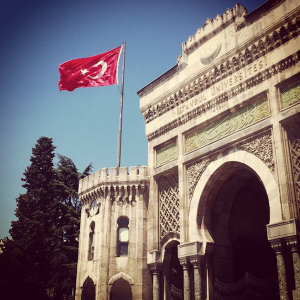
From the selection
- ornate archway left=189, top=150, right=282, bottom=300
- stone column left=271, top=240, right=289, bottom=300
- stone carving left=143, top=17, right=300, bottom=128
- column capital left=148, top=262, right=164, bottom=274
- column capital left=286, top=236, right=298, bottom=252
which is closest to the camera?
column capital left=286, top=236, right=298, bottom=252

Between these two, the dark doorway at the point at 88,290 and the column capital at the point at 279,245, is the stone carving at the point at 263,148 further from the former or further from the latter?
the dark doorway at the point at 88,290

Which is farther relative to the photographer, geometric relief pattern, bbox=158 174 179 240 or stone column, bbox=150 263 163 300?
geometric relief pattern, bbox=158 174 179 240

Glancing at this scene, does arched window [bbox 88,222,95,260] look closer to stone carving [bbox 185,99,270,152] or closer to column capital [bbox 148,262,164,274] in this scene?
column capital [bbox 148,262,164,274]

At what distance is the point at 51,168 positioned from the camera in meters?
30.3

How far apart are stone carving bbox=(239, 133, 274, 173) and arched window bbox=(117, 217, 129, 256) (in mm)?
7679

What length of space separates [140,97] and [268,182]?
9.10 meters

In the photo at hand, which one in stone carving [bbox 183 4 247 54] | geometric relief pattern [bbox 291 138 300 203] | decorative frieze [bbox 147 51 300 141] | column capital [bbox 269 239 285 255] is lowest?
column capital [bbox 269 239 285 255]

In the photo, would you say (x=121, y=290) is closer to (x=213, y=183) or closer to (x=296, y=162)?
(x=213, y=183)

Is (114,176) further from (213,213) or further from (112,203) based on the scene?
(213,213)

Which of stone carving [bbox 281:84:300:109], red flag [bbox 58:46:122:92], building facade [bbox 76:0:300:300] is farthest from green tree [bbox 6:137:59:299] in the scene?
stone carving [bbox 281:84:300:109]

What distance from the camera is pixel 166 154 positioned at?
19156 millimetres

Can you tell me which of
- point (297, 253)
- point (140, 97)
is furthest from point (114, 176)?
point (297, 253)

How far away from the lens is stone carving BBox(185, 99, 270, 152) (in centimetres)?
1530

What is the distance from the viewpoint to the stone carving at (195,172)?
55.7ft
